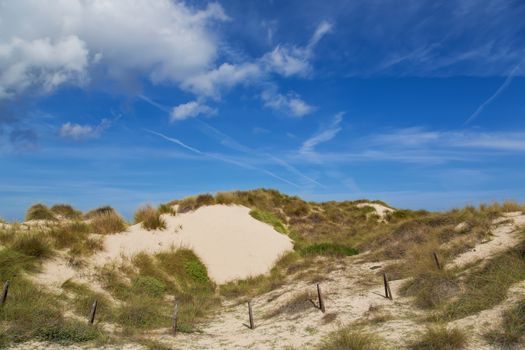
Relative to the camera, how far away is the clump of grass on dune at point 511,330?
845 centimetres

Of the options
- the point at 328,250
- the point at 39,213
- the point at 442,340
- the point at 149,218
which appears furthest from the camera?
the point at 39,213

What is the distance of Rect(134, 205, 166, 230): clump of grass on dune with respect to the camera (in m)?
22.2

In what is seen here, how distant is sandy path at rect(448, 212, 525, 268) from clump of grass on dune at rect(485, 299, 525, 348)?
598 cm

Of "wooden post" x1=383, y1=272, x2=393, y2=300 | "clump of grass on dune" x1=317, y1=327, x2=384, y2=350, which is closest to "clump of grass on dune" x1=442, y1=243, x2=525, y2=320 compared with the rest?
"wooden post" x1=383, y1=272, x2=393, y2=300

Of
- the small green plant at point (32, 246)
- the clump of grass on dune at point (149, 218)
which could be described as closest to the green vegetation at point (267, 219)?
the clump of grass on dune at point (149, 218)

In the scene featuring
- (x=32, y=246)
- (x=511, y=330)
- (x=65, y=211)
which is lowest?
(x=511, y=330)

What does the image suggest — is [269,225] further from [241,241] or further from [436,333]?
[436,333]

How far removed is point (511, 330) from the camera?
8.72 metres

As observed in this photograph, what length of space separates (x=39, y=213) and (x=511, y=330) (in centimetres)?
2905

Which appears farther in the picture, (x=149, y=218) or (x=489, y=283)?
(x=149, y=218)

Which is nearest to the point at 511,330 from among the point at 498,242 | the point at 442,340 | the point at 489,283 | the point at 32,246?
the point at 442,340

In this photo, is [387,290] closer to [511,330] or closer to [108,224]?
[511,330]

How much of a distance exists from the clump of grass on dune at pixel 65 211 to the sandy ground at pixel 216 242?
11.0m

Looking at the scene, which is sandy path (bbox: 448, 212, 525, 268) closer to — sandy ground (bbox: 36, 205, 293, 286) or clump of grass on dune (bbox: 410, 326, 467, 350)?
clump of grass on dune (bbox: 410, 326, 467, 350)
